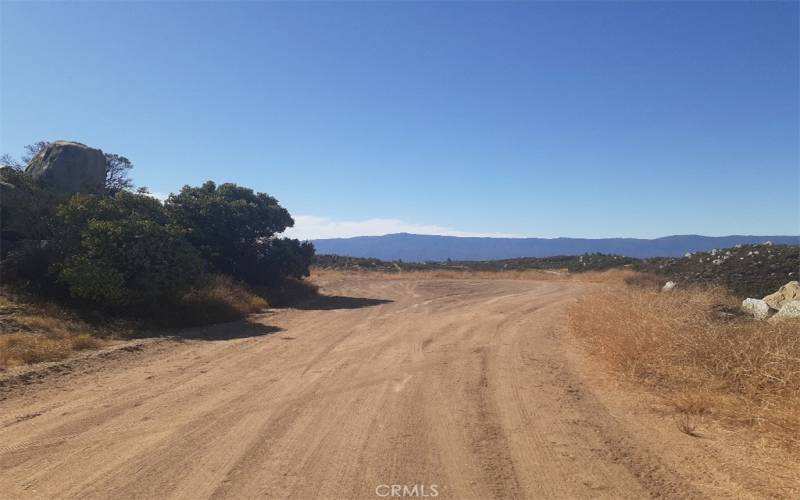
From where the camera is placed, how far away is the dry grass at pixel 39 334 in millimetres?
8633

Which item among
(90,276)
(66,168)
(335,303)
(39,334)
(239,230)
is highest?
(66,168)

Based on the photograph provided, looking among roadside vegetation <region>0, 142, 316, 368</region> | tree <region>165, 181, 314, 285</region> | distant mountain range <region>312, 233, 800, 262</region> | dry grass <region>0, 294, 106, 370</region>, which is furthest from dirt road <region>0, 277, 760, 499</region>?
distant mountain range <region>312, 233, 800, 262</region>

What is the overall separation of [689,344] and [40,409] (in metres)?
8.58

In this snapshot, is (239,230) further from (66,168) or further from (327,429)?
(327,429)

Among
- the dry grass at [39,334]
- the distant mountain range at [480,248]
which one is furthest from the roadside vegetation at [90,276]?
the distant mountain range at [480,248]

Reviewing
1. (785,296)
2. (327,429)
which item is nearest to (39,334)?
(327,429)

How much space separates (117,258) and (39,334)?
3.08 m

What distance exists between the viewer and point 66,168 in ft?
62.3

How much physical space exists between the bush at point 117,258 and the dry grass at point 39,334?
90 cm

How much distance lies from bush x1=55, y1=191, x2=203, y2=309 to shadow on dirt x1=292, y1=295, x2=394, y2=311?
5.42 m

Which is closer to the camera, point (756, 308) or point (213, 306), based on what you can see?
point (756, 308)

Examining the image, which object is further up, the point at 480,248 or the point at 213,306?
the point at 480,248

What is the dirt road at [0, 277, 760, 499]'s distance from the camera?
4191 mm

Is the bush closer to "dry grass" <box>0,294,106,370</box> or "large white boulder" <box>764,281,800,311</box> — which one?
"dry grass" <box>0,294,106,370</box>
